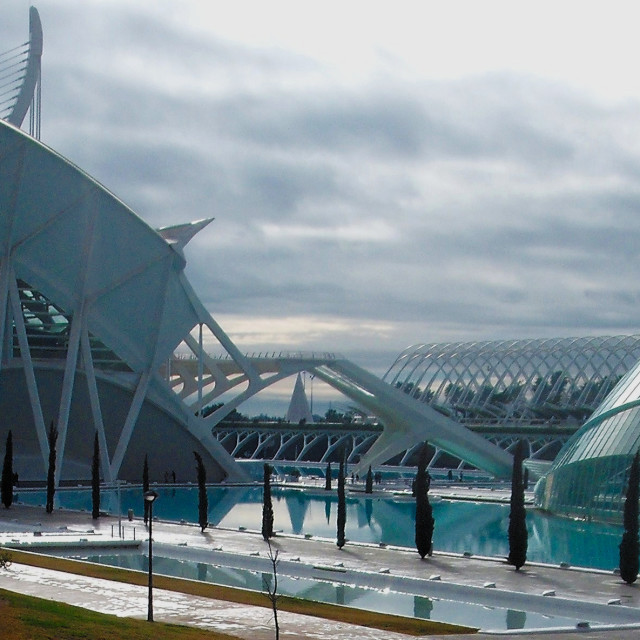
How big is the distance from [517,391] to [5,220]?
178ft

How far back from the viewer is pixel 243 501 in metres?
56.6

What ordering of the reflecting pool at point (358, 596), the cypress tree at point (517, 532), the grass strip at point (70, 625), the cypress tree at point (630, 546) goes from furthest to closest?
the cypress tree at point (517, 532)
the cypress tree at point (630, 546)
the reflecting pool at point (358, 596)
the grass strip at point (70, 625)

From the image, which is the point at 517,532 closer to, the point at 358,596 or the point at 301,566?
the point at 301,566

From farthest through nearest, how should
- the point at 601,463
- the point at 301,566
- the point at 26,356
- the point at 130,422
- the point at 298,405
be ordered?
the point at 298,405 → the point at 130,422 → the point at 26,356 → the point at 601,463 → the point at 301,566

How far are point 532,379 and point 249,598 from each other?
7387 centimetres

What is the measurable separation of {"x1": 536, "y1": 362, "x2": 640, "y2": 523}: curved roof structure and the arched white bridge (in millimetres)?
23754

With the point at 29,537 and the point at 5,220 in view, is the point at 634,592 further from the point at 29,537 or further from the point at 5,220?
the point at 5,220

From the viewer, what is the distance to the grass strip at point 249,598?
23.5 m

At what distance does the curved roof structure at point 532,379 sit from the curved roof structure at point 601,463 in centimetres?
4804

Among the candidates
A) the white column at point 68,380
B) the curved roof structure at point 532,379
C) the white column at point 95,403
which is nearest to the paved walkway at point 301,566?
the white column at point 68,380

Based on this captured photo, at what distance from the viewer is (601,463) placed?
144 ft

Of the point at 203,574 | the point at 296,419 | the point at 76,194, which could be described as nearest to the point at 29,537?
the point at 203,574

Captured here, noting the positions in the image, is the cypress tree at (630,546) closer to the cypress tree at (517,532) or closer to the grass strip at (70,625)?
the cypress tree at (517,532)

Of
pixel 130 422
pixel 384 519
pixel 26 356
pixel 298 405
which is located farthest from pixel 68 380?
pixel 298 405
